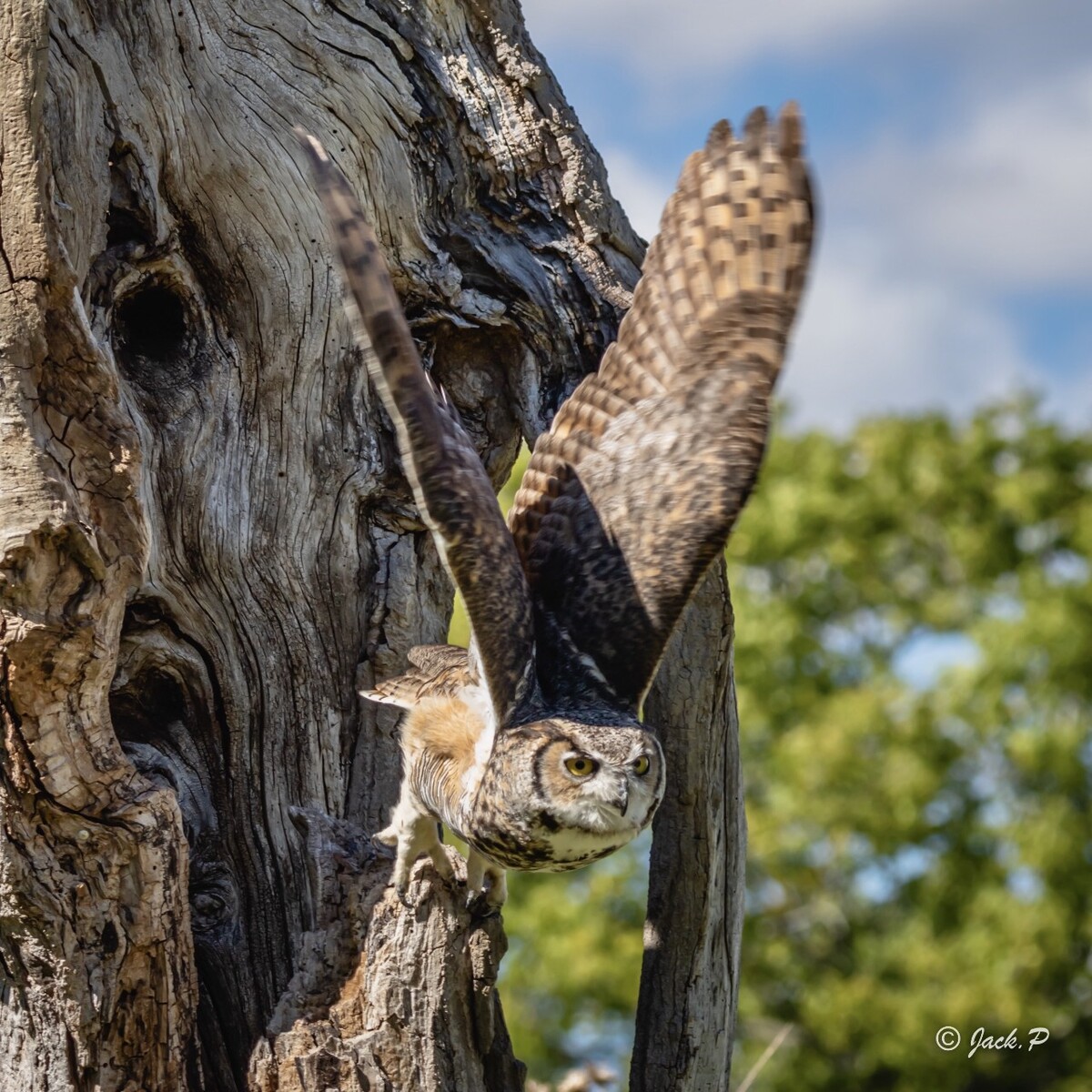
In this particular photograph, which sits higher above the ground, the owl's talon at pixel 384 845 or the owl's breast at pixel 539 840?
the owl's breast at pixel 539 840

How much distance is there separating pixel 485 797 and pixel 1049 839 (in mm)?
13054

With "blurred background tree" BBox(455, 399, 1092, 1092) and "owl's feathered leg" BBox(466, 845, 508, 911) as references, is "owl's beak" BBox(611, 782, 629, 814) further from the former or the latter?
"blurred background tree" BBox(455, 399, 1092, 1092)

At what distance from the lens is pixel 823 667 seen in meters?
17.9

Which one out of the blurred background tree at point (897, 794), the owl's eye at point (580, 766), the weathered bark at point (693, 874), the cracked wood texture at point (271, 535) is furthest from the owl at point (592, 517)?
the blurred background tree at point (897, 794)

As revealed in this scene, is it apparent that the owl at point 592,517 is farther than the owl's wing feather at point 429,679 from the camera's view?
No

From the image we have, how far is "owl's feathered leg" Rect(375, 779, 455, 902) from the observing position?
3756 mm

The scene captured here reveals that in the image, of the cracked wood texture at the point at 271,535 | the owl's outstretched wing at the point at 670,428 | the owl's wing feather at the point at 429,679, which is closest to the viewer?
the cracked wood texture at the point at 271,535

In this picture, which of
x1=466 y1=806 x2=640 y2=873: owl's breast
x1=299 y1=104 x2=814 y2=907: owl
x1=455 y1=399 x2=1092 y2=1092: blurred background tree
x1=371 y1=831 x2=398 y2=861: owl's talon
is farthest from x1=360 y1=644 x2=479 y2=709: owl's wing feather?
x1=455 y1=399 x2=1092 y2=1092: blurred background tree

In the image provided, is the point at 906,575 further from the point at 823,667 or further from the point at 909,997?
the point at 909,997

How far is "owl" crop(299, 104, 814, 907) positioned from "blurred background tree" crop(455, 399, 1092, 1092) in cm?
1138

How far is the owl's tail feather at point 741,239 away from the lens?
4.12 metres

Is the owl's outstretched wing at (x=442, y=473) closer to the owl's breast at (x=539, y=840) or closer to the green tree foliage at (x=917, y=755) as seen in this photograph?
the owl's breast at (x=539, y=840)

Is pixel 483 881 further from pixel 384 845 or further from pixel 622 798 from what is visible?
pixel 622 798

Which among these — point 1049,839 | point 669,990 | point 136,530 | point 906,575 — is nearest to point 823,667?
point 906,575
